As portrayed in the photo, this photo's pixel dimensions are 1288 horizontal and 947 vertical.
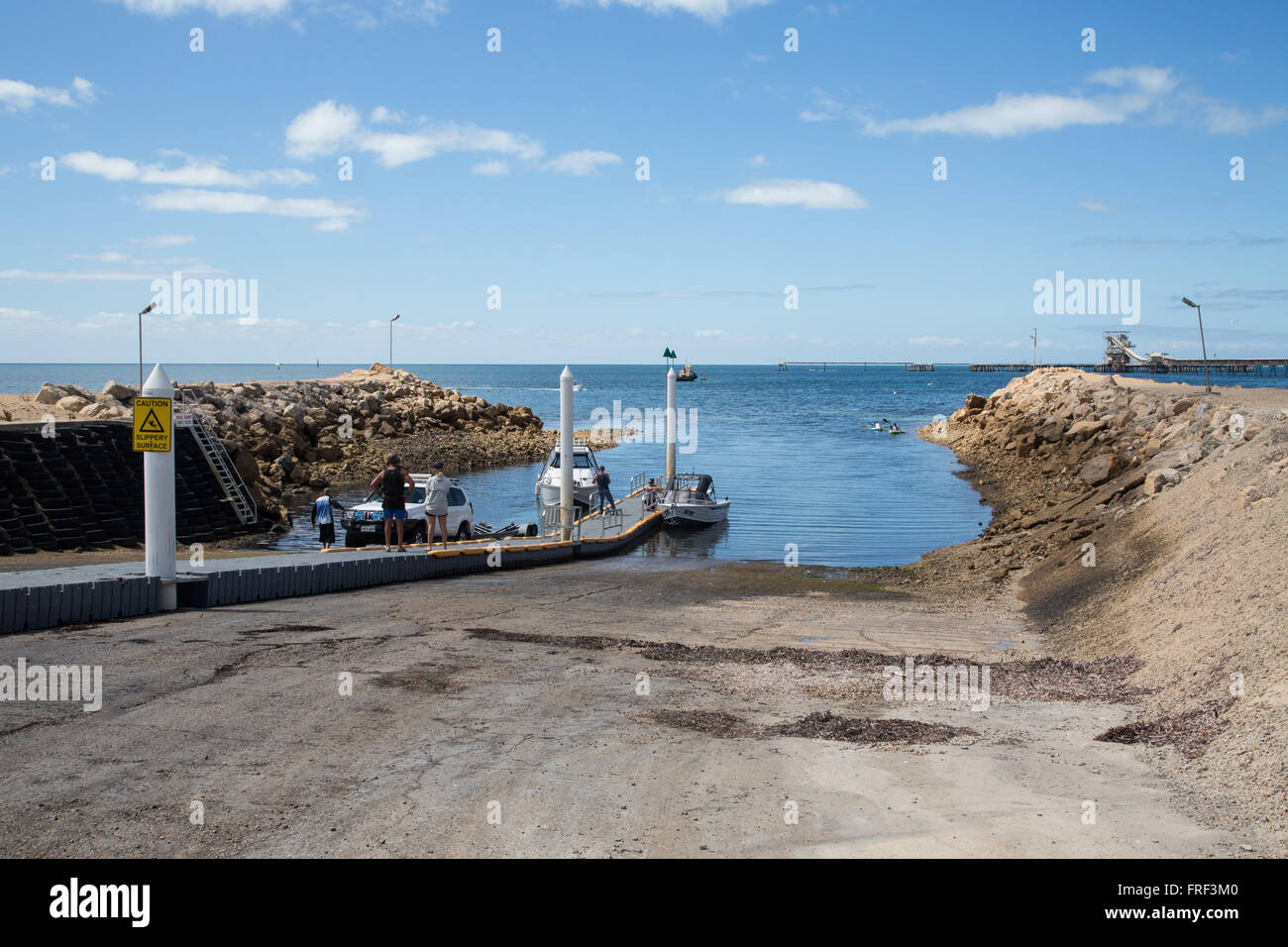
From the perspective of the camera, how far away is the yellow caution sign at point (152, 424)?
44.5ft

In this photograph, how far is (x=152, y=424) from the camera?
13.6m

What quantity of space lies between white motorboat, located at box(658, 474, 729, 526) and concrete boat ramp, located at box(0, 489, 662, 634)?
9.99 metres

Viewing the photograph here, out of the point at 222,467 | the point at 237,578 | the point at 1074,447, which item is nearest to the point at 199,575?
the point at 237,578

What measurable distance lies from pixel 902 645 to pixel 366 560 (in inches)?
358

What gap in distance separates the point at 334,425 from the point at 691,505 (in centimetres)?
3045

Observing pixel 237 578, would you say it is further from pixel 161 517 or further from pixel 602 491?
pixel 602 491

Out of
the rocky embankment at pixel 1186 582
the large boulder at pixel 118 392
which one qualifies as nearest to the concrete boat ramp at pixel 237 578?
the rocky embankment at pixel 1186 582

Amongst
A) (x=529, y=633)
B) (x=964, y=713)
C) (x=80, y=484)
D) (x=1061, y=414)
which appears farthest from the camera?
→ (x=1061, y=414)

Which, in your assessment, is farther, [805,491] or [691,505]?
[805,491]

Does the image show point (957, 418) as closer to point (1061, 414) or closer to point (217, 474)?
point (1061, 414)

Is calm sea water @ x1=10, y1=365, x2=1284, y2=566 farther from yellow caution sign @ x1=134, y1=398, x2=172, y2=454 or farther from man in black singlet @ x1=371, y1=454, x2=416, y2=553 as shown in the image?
yellow caution sign @ x1=134, y1=398, x2=172, y2=454

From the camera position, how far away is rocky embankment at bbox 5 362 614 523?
34.0m
